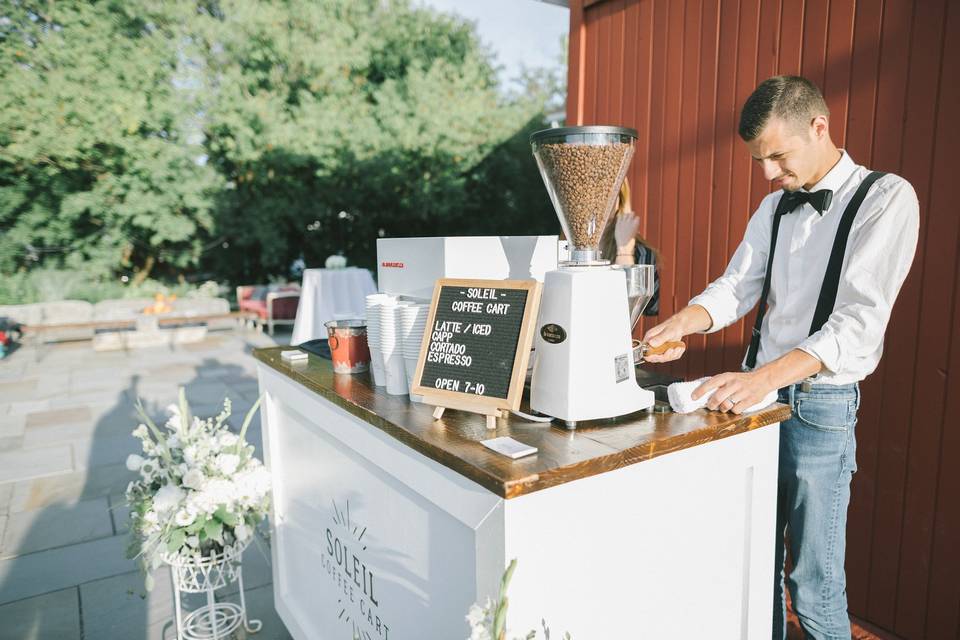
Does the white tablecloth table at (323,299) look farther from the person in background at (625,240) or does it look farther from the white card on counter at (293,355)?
the person in background at (625,240)

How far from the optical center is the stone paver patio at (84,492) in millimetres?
2818

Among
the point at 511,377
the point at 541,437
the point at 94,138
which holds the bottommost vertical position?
the point at 541,437

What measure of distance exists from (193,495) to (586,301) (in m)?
1.62

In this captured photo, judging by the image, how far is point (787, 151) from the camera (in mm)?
1688

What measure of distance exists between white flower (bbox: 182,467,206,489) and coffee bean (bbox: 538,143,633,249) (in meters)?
1.55

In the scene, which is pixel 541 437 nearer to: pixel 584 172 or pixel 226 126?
pixel 584 172

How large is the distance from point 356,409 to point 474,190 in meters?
14.9

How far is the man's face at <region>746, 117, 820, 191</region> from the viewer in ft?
5.42

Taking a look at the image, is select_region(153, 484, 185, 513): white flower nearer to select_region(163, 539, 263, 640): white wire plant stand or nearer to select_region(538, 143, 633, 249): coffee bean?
select_region(163, 539, 263, 640): white wire plant stand

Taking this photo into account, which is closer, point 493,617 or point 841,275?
point 493,617

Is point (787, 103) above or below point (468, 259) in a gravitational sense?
above

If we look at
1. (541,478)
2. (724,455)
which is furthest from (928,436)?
(541,478)

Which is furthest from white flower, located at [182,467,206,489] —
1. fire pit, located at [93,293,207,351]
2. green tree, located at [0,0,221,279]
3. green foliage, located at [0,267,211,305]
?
green foliage, located at [0,267,211,305]

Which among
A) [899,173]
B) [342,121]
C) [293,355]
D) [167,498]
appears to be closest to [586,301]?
[293,355]
